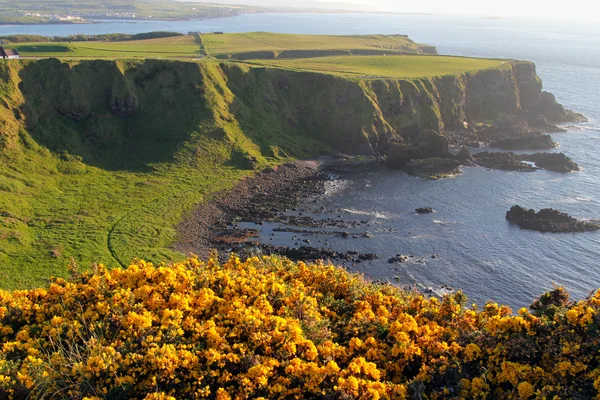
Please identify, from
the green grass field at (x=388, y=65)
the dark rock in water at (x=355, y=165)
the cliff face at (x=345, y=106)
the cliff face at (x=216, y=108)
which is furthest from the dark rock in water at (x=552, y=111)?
the dark rock in water at (x=355, y=165)

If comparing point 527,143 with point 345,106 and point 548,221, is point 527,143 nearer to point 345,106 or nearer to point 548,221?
point 548,221

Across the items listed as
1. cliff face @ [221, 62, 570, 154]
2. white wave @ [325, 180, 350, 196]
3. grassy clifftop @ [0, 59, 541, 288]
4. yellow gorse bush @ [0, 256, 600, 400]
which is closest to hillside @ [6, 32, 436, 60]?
grassy clifftop @ [0, 59, 541, 288]

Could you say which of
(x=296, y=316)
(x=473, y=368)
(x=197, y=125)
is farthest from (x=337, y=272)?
(x=197, y=125)

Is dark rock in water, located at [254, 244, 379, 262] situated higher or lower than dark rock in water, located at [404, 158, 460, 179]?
lower

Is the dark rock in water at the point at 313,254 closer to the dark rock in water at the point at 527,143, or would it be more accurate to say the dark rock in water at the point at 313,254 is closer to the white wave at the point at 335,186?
the white wave at the point at 335,186

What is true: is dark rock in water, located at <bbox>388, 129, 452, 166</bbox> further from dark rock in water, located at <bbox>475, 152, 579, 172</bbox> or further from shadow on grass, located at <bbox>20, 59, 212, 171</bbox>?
shadow on grass, located at <bbox>20, 59, 212, 171</bbox>

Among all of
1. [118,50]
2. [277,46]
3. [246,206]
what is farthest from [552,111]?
[118,50]
